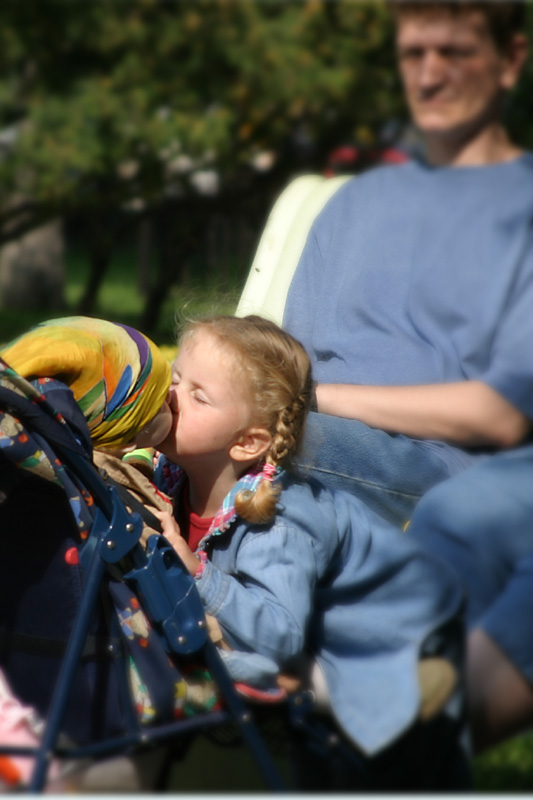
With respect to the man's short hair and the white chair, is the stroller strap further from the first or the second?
the man's short hair

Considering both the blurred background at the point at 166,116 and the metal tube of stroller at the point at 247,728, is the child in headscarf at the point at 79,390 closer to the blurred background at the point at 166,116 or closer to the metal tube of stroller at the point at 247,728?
the metal tube of stroller at the point at 247,728

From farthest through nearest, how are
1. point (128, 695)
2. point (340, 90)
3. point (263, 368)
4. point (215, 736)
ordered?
point (340, 90) → point (263, 368) → point (215, 736) → point (128, 695)

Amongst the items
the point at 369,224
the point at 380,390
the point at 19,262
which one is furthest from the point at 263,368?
the point at 19,262

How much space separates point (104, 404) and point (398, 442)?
0.57 meters

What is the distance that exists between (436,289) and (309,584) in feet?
1.84

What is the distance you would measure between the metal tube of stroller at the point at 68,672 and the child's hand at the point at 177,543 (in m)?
0.22

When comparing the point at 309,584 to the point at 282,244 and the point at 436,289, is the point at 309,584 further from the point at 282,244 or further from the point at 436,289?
the point at 282,244

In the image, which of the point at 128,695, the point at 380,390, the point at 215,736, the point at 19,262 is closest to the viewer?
the point at 128,695

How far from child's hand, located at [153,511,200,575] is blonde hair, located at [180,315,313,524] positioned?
16 cm

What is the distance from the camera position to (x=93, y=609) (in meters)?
1.42

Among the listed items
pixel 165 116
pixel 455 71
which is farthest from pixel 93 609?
pixel 165 116

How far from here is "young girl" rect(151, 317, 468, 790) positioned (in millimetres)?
1481

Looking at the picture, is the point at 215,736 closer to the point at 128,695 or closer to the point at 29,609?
the point at 128,695

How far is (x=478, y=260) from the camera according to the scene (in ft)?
5.20
